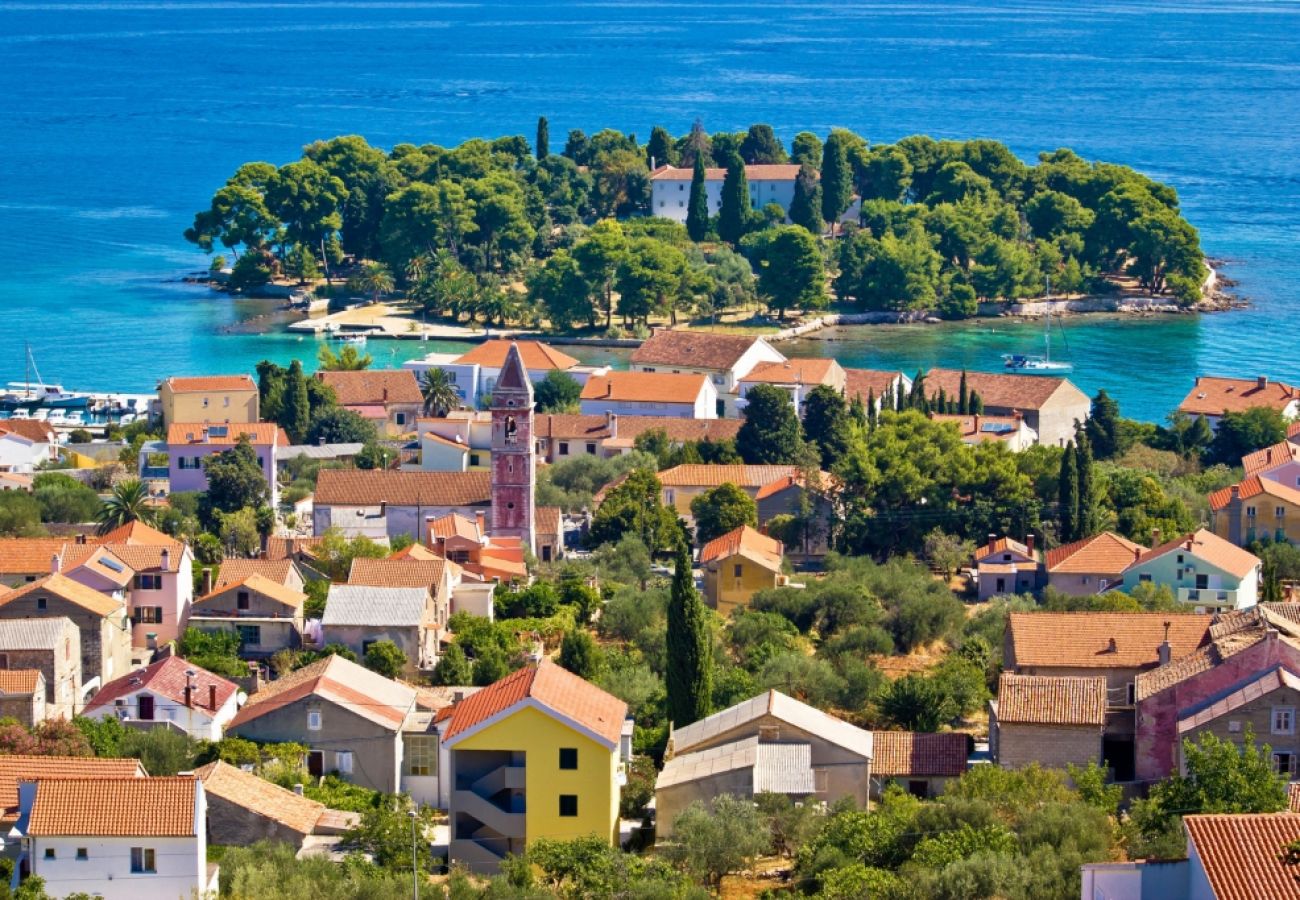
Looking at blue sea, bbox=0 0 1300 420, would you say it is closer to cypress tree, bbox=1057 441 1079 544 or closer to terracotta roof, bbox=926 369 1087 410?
terracotta roof, bbox=926 369 1087 410

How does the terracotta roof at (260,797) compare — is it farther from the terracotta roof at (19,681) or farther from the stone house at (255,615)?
the stone house at (255,615)

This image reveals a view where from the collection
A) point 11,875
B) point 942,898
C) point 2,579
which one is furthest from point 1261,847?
point 2,579

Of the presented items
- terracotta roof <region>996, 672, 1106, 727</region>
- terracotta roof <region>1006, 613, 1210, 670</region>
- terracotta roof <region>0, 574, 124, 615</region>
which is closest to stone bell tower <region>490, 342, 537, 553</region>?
terracotta roof <region>0, 574, 124, 615</region>

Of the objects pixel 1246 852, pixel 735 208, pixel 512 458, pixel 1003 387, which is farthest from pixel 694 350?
pixel 1246 852

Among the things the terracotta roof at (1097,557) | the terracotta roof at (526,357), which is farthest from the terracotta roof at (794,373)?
the terracotta roof at (1097,557)

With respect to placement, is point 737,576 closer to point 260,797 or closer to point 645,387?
point 260,797

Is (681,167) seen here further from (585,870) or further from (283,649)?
(585,870)
